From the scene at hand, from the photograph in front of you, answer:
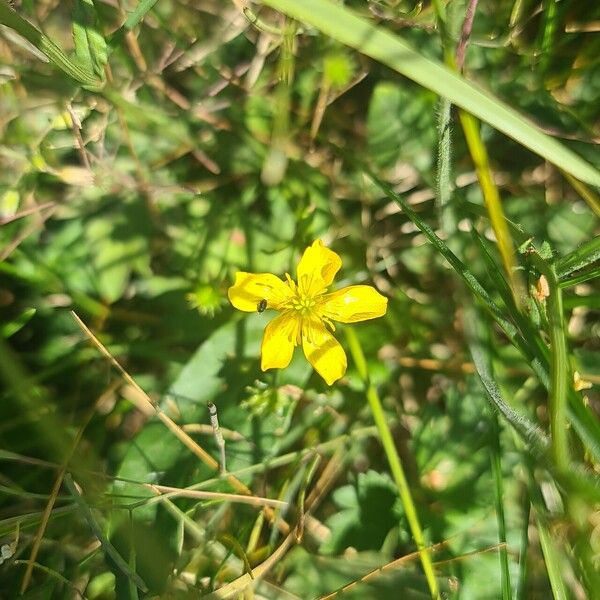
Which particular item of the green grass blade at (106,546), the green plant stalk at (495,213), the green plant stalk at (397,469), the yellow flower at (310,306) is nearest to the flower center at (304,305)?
the yellow flower at (310,306)

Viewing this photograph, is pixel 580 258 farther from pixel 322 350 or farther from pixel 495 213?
pixel 322 350

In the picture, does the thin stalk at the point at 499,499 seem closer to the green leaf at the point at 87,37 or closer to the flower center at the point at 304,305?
the flower center at the point at 304,305

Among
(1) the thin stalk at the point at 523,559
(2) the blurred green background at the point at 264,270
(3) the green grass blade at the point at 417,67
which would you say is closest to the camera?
(3) the green grass blade at the point at 417,67

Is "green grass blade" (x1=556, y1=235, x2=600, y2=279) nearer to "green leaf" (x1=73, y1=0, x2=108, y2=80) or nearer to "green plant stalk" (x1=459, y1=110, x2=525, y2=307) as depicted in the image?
"green plant stalk" (x1=459, y1=110, x2=525, y2=307)

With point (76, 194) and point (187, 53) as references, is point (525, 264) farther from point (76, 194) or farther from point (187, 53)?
point (76, 194)

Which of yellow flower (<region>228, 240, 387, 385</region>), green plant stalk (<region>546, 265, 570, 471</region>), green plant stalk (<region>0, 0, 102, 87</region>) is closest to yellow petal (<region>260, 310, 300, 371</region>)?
yellow flower (<region>228, 240, 387, 385</region>)

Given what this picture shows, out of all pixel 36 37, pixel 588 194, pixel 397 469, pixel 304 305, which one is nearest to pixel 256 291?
pixel 304 305
